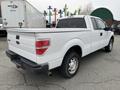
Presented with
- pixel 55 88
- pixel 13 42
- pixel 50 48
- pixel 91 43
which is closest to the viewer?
pixel 50 48

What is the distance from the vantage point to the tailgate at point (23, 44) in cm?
298

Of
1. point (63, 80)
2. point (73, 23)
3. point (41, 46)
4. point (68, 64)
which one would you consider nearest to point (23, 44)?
point (41, 46)

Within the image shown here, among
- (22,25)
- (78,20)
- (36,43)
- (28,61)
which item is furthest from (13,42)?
(22,25)

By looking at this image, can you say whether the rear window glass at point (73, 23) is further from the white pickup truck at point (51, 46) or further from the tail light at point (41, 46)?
the tail light at point (41, 46)

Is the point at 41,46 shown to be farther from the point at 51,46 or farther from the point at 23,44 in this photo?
the point at 23,44

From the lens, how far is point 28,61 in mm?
3240

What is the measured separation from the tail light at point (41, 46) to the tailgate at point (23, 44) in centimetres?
11

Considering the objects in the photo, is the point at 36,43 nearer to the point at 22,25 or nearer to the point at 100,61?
the point at 100,61

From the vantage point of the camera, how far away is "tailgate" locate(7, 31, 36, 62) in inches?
117

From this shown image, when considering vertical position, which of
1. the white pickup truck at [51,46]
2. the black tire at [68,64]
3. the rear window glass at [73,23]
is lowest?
the black tire at [68,64]

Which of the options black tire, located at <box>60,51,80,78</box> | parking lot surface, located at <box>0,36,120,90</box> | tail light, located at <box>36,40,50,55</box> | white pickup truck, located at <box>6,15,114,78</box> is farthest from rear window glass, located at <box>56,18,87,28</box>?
tail light, located at <box>36,40,50,55</box>

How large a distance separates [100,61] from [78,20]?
80.0 inches

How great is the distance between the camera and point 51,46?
3055 mm

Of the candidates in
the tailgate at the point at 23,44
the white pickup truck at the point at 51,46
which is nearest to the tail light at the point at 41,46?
the white pickup truck at the point at 51,46
